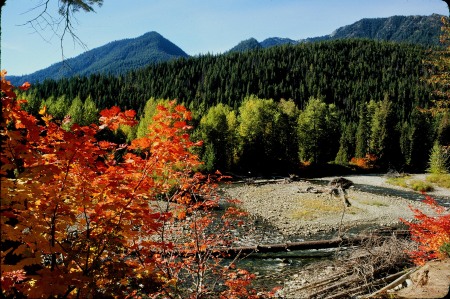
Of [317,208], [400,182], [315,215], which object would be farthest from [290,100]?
[315,215]

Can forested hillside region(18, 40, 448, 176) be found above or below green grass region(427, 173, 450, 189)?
above

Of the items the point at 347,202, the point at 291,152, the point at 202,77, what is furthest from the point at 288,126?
the point at 202,77

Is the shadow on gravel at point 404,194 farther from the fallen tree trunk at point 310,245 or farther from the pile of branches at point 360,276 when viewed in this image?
the pile of branches at point 360,276

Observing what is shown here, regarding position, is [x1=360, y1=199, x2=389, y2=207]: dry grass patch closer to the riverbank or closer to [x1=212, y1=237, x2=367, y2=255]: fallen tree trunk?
the riverbank

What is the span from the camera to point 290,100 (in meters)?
76.1

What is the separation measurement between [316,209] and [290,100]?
177 ft

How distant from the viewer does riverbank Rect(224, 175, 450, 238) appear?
70.5 feet

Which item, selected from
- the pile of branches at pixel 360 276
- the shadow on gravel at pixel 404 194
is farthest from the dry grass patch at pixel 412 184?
the pile of branches at pixel 360 276

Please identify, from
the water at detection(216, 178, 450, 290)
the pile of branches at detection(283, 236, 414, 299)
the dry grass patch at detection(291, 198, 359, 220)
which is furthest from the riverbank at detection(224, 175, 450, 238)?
the pile of branches at detection(283, 236, 414, 299)

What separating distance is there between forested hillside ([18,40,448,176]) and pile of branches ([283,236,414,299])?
7452mm

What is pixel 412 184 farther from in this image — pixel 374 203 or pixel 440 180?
pixel 374 203

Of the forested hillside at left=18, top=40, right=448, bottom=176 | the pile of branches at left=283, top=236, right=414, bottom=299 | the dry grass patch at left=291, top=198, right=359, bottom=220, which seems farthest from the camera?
the forested hillside at left=18, top=40, right=448, bottom=176

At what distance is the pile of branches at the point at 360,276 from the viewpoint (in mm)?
10500

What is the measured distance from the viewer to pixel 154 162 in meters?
5.55
